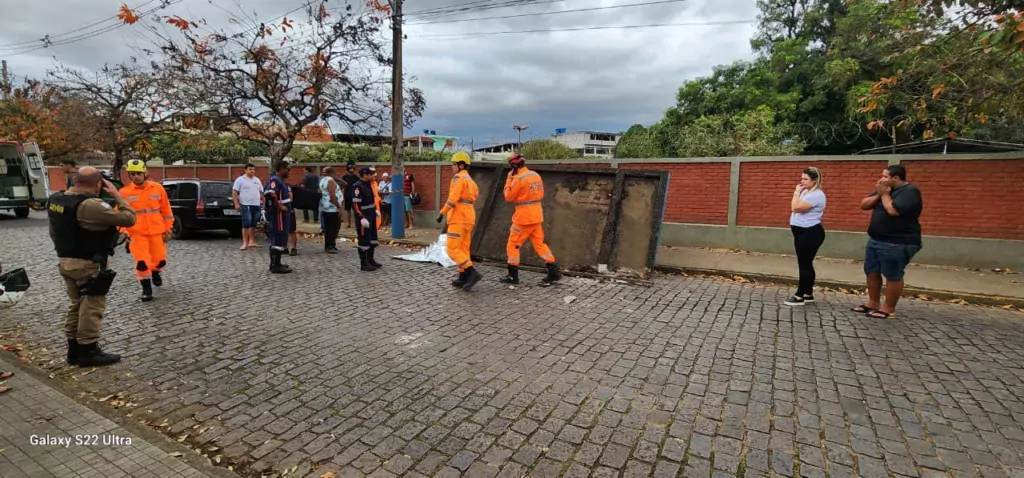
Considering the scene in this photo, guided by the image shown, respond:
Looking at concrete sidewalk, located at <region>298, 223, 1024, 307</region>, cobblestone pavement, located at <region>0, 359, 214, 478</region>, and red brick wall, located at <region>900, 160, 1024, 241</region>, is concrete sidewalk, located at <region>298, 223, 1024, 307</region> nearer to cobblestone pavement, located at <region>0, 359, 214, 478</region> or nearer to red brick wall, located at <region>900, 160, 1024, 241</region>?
red brick wall, located at <region>900, 160, 1024, 241</region>

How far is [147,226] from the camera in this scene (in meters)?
6.08

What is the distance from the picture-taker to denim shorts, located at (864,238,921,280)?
5.12 metres

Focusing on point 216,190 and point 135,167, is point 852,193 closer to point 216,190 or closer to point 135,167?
point 135,167

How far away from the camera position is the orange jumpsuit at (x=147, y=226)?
5.97 metres

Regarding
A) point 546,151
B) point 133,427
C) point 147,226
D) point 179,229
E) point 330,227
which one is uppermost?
point 546,151

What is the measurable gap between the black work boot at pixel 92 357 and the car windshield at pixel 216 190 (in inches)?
331

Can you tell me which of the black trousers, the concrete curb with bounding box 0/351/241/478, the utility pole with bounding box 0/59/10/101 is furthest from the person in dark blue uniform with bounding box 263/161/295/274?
the utility pole with bounding box 0/59/10/101

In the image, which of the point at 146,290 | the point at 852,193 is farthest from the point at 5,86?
the point at 852,193

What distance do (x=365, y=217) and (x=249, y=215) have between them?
3425 mm

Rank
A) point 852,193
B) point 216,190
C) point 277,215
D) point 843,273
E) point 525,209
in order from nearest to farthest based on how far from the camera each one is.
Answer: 1. point 525,209
2. point 843,273
3. point 277,215
4. point 852,193
5. point 216,190

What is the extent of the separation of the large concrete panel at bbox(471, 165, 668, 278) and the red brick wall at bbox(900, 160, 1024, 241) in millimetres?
4247

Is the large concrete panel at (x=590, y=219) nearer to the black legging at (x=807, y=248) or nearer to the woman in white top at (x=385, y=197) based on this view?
the black legging at (x=807, y=248)

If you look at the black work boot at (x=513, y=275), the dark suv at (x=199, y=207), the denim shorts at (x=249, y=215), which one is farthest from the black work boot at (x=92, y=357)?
the dark suv at (x=199, y=207)

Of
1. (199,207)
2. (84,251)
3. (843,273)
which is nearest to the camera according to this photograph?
(84,251)
